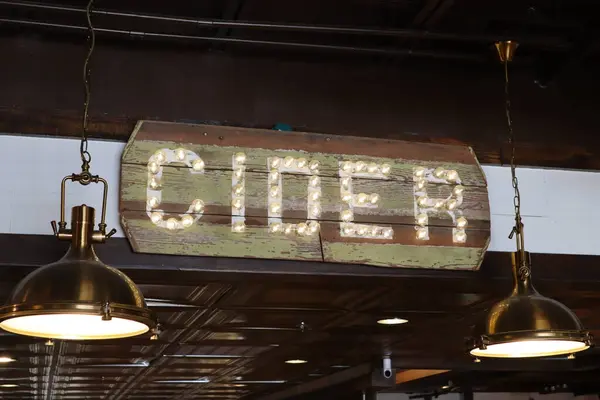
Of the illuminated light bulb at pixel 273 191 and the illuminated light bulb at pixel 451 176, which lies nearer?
the illuminated light bulb at pixel 273 191

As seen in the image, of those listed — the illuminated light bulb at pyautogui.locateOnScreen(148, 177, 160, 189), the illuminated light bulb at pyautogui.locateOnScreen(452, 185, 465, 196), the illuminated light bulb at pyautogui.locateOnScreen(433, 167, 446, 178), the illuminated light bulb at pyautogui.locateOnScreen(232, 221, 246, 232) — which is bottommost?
the illuminated light bulb at pyautogui.locateOnScreen(232, 221, 246, 232)

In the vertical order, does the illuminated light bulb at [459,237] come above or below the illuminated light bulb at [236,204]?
below

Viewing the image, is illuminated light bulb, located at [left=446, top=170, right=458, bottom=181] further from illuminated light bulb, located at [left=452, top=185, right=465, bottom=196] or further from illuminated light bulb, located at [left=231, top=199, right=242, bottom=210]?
illuminated light bulb, located at [left=231, top=199, right=242, bottom=210]

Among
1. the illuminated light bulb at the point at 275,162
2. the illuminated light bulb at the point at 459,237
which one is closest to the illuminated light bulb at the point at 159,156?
the illuminated light bulb at the point at 275,162

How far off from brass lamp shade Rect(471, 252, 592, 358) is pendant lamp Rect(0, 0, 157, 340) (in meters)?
1.42

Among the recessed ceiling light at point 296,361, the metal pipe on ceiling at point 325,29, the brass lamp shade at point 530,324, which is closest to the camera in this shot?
the brass lamp shade at point 530,324

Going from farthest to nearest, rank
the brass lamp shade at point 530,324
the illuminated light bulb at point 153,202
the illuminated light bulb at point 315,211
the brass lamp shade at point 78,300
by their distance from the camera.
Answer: the illuminated light bulb at point 315,211
the illuminated light bulb at point 153,202
the brass lamp shade at point 530,324
the brass lamp shade at point 78,300

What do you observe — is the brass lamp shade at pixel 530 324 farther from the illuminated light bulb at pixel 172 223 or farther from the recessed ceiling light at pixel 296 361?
the recessed ceiling light at pixel 296 361

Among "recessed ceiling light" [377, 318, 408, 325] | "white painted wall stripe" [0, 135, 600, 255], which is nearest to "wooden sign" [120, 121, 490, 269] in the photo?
"white painted wall stripe" [0, 135, 600, 255]

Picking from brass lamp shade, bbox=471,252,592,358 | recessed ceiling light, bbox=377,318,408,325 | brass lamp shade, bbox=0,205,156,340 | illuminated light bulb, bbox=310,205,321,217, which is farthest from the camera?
recessed ceiling light, bbox=377,318,408,325

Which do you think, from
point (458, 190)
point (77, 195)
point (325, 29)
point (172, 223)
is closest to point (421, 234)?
point (458, 190)

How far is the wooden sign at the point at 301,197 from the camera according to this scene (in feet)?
12.1

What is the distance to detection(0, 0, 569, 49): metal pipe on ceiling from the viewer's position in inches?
140

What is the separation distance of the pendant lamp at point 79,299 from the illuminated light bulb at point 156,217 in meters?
0.89
